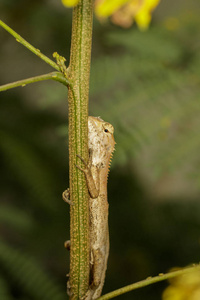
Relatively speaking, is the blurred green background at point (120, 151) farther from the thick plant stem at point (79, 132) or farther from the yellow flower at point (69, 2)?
the yellow flower at point (69, 2)

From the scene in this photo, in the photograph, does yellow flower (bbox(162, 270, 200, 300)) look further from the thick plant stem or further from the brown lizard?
the thick plant stem

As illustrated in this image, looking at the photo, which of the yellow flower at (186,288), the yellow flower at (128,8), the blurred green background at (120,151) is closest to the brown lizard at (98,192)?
the blurred green background at (120,151)

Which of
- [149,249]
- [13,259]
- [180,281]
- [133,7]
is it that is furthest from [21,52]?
[180,281]

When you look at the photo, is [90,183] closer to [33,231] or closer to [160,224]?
[33,231]

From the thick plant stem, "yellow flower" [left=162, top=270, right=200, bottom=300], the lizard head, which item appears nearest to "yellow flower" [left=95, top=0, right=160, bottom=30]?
the thick plant stem

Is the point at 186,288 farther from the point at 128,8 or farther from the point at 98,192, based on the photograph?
the point at 128,8

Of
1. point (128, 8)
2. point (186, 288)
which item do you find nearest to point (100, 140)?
point (128, 8)
